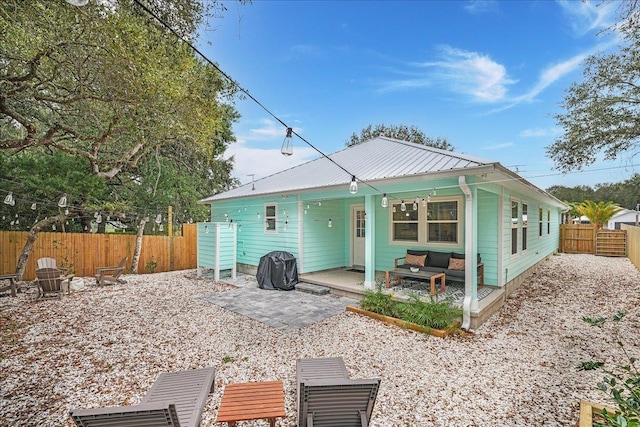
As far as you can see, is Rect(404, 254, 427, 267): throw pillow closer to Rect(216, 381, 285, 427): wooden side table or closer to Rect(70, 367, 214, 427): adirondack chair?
Rect(216, 381, 285, 427): wooden side table

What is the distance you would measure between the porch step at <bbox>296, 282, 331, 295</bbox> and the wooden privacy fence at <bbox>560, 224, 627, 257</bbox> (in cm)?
1633

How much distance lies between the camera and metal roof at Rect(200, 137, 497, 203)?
6.00m

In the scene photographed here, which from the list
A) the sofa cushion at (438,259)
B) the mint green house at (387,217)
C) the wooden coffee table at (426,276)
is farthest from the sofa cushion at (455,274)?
the mint green house at (387,217)

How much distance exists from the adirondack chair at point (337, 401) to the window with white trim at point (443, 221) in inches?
237

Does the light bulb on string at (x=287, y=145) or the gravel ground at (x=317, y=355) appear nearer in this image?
the gravel ground at (x=317, y=355)

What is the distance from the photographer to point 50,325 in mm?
5527

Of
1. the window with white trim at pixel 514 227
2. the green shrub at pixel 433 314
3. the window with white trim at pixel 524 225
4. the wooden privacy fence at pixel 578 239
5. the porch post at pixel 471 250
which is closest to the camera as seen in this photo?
the green shrub at pixel 433 314

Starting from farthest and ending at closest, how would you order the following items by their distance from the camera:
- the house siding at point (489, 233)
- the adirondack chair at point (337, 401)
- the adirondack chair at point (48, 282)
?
the adirondack chair at point (48, 282) → the house siding at point (489, 233) → the adirondack chair at point (337, 401)

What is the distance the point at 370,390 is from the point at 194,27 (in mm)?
5578

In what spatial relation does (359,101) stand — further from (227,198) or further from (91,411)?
(91,411)

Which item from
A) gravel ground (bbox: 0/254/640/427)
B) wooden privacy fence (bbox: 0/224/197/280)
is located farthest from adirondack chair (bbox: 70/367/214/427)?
wooden privacy fence (bbox: 0/224/197/280)

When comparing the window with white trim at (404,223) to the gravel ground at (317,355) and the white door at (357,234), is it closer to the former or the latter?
the white door at (357,234)

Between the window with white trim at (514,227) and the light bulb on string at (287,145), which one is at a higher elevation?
the light bulb on string at (287,145)

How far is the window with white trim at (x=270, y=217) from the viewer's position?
9453 millimetres
